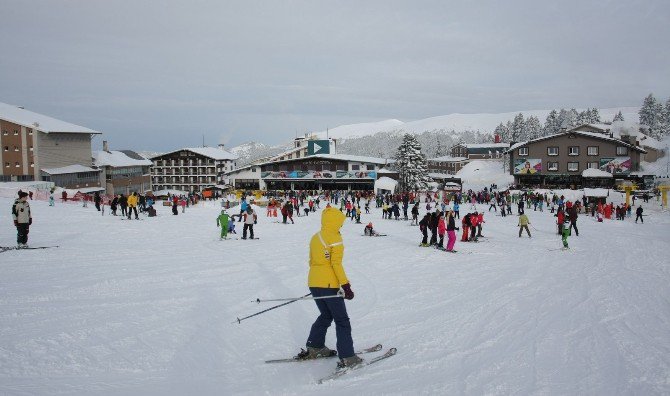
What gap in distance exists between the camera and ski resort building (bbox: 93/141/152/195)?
2178 inches

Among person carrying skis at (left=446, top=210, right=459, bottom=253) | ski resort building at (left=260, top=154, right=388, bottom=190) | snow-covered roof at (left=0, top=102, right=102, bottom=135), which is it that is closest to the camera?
person carrying skis at (left=446, top=210, right=459, bottom=253)

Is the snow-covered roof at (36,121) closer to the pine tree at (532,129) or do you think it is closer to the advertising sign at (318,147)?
the advertising sign at (318,147)

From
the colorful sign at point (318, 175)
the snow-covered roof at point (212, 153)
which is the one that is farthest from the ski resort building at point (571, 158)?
the snow-covered roof at point (212, 153)

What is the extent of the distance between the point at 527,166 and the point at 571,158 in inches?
187

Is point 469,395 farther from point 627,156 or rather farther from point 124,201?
point 627,156

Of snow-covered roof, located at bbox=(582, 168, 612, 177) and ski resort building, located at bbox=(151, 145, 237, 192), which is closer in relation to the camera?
snow-covered roof, located at bbox=(582, 168, 612, 177)

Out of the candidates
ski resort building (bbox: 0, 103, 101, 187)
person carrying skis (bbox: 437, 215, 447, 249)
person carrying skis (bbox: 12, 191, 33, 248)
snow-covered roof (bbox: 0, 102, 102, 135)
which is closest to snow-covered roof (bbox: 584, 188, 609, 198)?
person carrying skis (bbox: 437, 215, 447, 249)

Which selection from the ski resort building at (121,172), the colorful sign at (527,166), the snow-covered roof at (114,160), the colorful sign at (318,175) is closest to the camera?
the colorful sign at (318,175)

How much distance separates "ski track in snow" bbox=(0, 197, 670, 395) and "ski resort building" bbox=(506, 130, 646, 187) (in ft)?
A: 140

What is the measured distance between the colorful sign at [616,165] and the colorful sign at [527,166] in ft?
21.4

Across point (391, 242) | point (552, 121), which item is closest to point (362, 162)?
point (391, 242)

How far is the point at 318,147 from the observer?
232 ft

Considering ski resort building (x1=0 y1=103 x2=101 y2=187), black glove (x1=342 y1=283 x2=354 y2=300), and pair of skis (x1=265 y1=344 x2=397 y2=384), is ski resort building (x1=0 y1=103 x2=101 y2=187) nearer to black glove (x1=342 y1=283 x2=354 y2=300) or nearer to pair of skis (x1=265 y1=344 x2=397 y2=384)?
pair of skis (x1=265 y1=344 x2=397 y2=384)

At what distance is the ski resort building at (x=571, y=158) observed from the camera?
47.9m
